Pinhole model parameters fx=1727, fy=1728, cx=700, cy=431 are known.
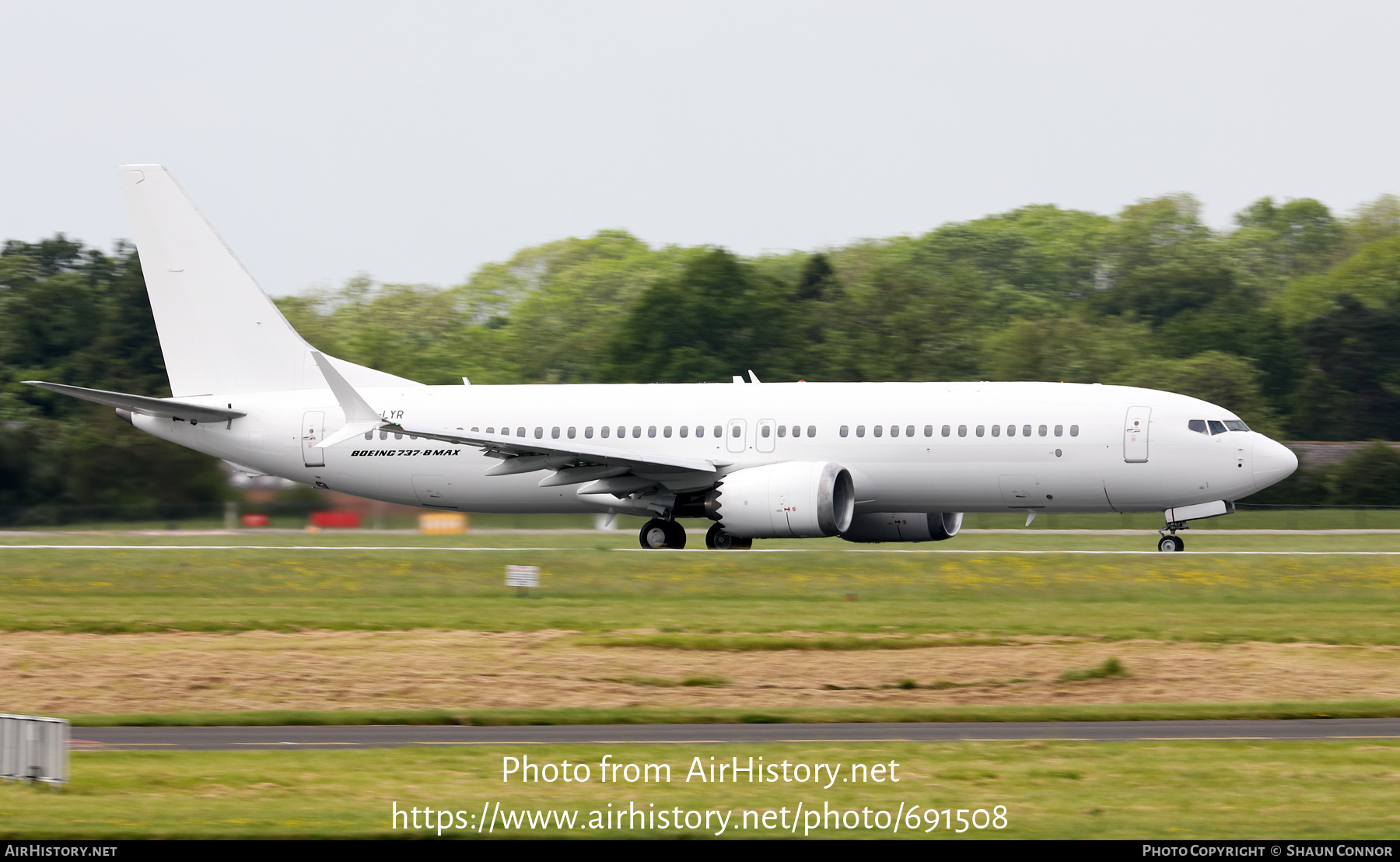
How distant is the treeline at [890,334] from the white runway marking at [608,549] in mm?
10594

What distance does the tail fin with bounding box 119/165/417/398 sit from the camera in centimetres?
4666

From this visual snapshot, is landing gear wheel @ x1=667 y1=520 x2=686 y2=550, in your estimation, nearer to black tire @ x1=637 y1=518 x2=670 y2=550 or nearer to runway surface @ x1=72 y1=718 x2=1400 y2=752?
black tire @ x1=637 y1=518 x2=670 y2=550

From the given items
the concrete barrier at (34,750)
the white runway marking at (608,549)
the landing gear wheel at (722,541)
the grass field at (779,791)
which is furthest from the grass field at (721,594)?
the concrete barrier at (34,750)

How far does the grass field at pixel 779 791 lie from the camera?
13.6m

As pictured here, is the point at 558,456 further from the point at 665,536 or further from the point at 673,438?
the point at 665,536

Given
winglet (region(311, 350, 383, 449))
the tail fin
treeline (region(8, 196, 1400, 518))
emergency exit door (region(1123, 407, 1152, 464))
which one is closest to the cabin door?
winglet (region(311, 350, 383, 449))

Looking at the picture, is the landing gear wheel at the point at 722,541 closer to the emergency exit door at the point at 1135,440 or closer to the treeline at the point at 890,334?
the emergency exit door at the point at 1135,440

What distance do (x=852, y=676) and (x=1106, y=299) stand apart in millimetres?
94699

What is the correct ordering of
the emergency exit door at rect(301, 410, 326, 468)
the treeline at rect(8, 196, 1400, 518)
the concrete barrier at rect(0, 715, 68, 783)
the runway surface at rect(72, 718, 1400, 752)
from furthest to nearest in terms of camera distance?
the treeline at rect(8, 196, 1400, 518)
the emergency exit door at rect(301, 410, 326, 468)
the runway surface at rect(72, 718, 1400, 752)
the concrete barrier at rect(0, 715, 68, 783)

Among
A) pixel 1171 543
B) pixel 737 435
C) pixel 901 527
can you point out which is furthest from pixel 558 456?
pixel 1171 543

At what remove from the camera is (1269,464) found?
3984cm

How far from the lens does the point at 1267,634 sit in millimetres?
27297

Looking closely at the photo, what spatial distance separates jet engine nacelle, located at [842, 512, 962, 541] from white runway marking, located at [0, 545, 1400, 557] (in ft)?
1.50

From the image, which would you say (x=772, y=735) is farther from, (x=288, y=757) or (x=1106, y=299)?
(x=1106, y=299)
